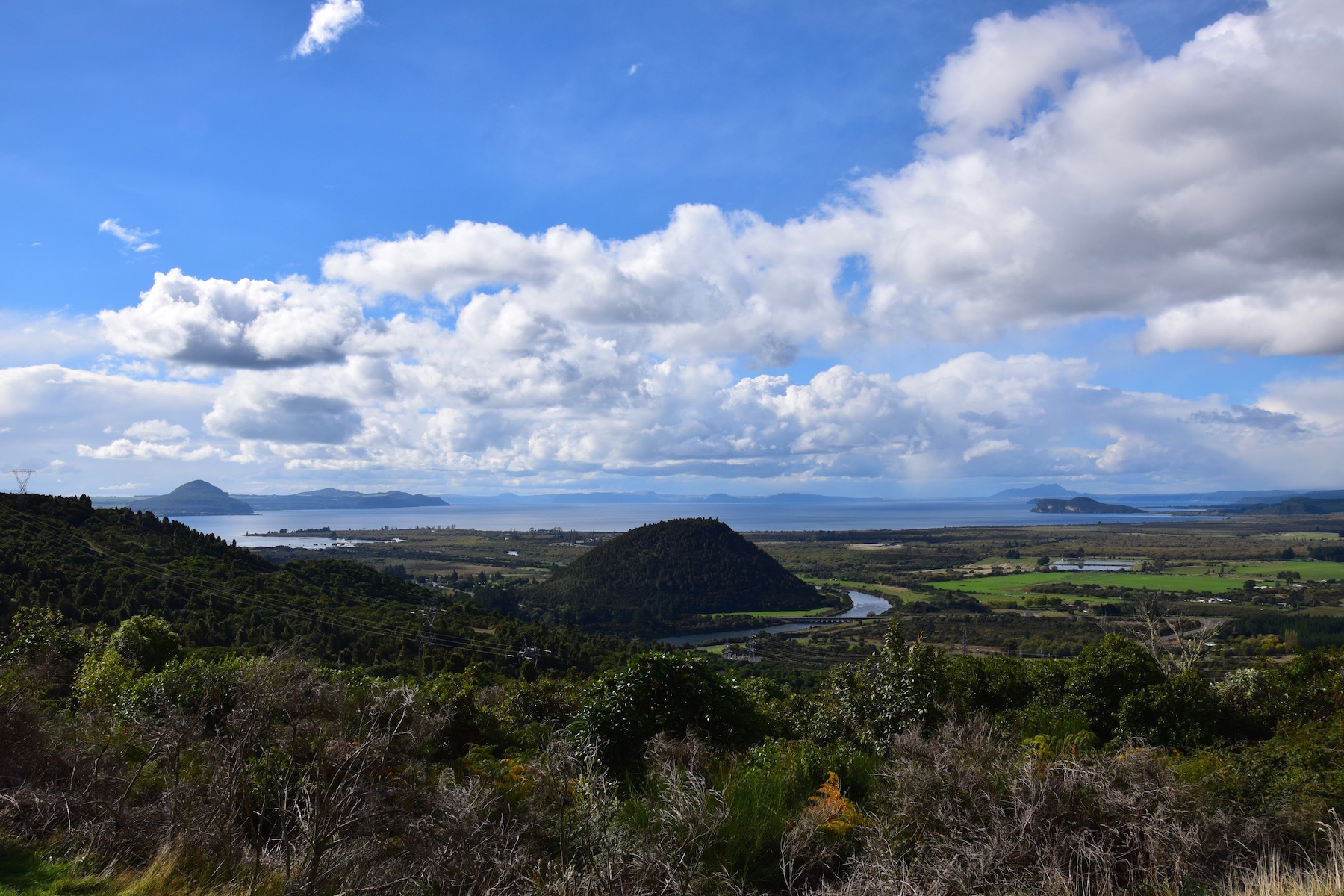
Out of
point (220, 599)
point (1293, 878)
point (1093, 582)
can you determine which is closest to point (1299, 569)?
point (1093, 582)

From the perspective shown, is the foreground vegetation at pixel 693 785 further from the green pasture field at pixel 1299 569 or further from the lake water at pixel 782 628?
the green pasture field at pixel 1299 569

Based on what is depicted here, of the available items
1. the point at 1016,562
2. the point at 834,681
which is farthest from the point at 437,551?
the point at 834,681

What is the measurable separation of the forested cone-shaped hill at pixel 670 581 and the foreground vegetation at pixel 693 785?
68102mm

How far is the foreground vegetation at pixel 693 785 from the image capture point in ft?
18.0

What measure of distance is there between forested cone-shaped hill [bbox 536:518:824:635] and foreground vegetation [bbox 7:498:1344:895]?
6810 centimetres

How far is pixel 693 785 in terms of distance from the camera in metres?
6.10

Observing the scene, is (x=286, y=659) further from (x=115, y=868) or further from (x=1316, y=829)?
(x=1316, y=829)

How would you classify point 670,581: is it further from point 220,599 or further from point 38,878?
point 38,878

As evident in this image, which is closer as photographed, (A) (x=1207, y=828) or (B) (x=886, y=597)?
(A) (x=1207, y=828)

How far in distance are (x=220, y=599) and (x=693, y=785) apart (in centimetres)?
4000

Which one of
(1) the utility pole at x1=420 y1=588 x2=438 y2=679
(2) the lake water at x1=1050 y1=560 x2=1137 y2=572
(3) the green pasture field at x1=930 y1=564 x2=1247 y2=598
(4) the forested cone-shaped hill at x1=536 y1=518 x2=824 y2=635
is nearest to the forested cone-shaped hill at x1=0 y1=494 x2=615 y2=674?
(1) the utility pole at x1=420 y1=588 x2=438 y2=679

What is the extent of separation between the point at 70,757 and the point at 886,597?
9597 centimetres

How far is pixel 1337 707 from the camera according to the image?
12656mm

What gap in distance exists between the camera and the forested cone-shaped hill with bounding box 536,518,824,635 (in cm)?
8475
